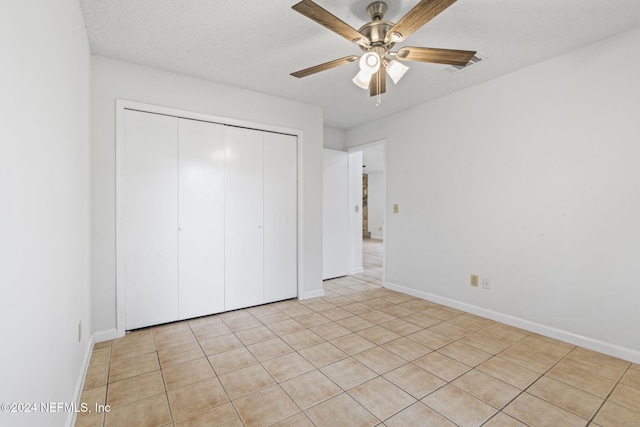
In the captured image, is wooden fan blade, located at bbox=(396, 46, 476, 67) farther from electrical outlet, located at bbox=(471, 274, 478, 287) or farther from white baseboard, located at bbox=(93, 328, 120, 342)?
white baseboard, located at bbox=(93, 328, 120, 342)

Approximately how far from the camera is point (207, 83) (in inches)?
120

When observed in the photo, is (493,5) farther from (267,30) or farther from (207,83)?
(207,83)

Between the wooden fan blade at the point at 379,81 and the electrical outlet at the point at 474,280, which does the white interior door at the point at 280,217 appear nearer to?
the wooden fan blade at the point at 379,81

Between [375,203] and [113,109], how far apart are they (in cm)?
929

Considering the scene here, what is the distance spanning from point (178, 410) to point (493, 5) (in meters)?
3.18

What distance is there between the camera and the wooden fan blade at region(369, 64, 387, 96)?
6.87 feet

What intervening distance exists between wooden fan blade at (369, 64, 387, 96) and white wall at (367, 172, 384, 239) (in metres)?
8.68

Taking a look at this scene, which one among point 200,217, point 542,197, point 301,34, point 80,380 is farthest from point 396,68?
point 80,380

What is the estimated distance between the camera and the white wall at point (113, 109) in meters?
2.54

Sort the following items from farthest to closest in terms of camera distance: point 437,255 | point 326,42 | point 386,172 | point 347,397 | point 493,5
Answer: point 386,172, point 437,255, point 326,42, point 493,5, point 347,397

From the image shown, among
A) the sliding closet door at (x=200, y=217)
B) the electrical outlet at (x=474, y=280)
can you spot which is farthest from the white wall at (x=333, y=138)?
the electrical outlet at (x=474, y=280)

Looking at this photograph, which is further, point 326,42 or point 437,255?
point 437,255

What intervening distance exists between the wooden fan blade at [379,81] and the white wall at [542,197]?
5.19 ft

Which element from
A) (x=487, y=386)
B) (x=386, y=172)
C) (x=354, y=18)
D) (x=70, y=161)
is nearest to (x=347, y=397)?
(x=487, y=386)
